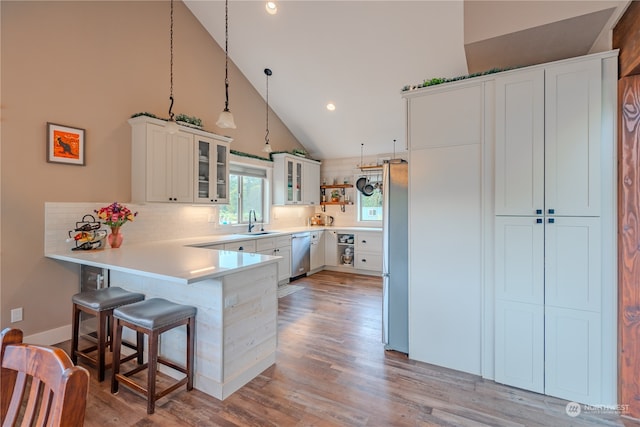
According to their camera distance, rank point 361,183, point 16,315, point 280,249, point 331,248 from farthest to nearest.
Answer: point 331,248 → point 361,183 → point 280,249 → point 16,315

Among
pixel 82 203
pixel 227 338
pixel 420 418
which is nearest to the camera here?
pixel 420 418

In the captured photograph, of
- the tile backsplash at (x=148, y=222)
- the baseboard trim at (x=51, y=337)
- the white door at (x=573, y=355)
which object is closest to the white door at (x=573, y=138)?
the white door at (x=573, y=355)

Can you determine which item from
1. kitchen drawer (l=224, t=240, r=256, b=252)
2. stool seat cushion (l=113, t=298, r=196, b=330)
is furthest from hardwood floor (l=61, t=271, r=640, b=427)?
kitchen drawer (l=224, t=240, r=256, b=252)

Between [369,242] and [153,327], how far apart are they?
4.38 m

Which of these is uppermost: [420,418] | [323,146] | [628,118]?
[323,146]

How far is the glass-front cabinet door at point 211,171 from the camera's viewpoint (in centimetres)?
395

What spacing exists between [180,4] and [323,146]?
3416mm

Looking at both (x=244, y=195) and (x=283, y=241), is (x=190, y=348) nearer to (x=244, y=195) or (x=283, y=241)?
(x=283, y=241)

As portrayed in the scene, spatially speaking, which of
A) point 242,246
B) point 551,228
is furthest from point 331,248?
point 551,228

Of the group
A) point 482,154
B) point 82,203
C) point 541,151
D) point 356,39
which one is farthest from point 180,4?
point 541,151

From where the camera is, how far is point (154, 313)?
6.41 ft

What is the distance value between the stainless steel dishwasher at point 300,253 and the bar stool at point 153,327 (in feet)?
10.2

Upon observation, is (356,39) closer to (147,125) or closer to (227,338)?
(147,125)

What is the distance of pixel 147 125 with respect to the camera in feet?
11.0
